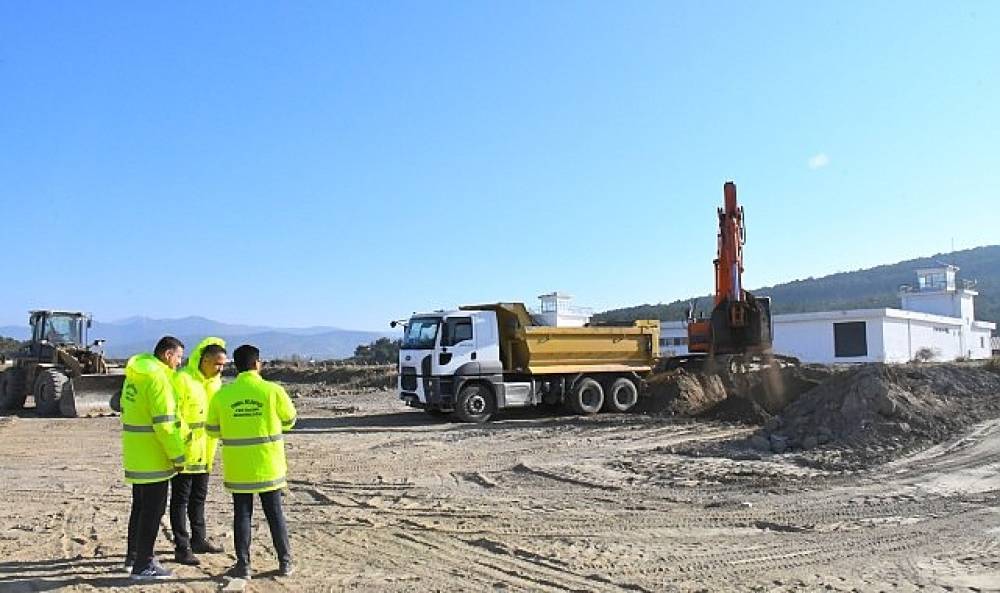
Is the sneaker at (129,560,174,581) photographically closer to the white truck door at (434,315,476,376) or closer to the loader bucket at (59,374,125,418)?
the white truck door at (434,315,476,376)

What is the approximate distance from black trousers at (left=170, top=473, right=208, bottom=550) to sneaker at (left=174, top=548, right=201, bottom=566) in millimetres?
23

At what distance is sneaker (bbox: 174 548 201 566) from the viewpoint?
677 centimetres

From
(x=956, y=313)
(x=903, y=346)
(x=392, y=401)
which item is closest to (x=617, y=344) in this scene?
(x=392, y=401)

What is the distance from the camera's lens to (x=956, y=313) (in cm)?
5688

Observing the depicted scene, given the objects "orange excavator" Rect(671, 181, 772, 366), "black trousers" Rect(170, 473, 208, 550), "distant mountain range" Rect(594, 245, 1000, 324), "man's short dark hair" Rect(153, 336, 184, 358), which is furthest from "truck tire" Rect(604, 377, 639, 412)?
"distant mountain range" Rect(594, 245, 1000, 324)

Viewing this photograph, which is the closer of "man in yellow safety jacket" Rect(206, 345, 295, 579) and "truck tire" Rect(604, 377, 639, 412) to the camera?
"man in yellow safety jacket" Rect(206, 345, 295, 579)

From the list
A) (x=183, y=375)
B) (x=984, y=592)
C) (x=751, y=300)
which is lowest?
(x=984, y=592)

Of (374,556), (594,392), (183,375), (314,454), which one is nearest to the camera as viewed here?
(183,375)

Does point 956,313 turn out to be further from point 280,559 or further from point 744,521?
point 280,559

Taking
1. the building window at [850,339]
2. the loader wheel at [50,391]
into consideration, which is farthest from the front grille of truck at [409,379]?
the building window at [850,339]

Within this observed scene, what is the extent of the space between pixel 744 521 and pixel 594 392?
40.2 ft

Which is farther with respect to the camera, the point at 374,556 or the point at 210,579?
the point at 374,556

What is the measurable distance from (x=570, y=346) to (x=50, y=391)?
41.4 feet

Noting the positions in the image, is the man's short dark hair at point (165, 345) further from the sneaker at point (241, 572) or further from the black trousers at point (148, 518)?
the sneaker at point (241, 572)
